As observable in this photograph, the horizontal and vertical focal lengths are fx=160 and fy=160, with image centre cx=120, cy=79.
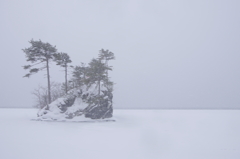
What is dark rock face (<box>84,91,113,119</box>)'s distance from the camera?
84.6 ft

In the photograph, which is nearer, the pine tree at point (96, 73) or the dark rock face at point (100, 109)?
the dark rock face at point (100, 109)

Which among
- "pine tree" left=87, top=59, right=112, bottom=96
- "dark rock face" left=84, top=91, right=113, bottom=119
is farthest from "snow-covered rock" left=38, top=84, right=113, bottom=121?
"pine tree" left=87, top=59, right=112, bottom=96

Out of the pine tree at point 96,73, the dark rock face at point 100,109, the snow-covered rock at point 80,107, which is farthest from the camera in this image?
the pine tree at point 96,73

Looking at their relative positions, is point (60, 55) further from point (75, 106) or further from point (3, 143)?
point (3, 143)

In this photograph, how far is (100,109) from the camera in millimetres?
26312

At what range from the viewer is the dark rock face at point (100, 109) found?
25.8m

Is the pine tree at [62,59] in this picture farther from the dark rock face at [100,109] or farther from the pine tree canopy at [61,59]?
the dark rock face at [100,109]

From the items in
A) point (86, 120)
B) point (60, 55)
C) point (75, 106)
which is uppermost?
point (60, 55)

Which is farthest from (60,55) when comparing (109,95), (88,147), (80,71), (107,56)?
(88,147)

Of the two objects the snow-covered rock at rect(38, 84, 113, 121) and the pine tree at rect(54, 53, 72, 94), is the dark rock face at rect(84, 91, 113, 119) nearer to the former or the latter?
the snow-covered rock at rect(38, 84, 113, 121)

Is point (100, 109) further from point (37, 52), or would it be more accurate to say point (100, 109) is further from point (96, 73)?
point (37, 52)

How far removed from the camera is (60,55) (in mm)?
28375

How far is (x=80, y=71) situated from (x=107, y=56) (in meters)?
6.16

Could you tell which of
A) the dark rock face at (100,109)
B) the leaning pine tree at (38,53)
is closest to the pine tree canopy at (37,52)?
the leaning pine tree at (38,53)
